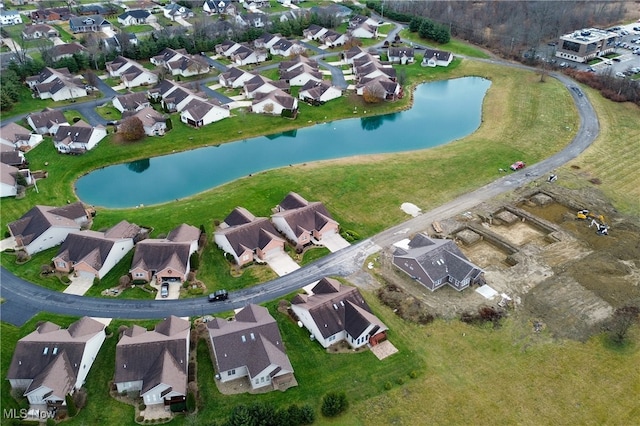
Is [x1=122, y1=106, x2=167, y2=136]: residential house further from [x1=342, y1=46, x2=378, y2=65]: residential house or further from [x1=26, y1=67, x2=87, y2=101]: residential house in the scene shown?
[x1=342, y1=46, x2=378, y2=65]: residential house

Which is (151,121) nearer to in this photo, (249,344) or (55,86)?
(55,86)

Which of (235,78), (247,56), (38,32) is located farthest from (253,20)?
(38,32)

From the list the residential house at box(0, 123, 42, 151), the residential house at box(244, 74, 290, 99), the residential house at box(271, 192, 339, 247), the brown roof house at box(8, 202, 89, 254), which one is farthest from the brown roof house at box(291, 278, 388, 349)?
the residential house at box(244, 74, 290, 99)

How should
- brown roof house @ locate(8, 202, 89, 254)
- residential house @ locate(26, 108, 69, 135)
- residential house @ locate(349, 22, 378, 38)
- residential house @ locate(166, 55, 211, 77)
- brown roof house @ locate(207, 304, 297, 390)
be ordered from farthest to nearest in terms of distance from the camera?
1. residential house @ locate(349, 22, 378, 38)
2. residential house @ locate(166, 55, 211, 77)
3. residential house @ locate(26, 108, 69, 135)
4. brown roof house @ locate(8, 202, 89, 254)
5. brown roof house @ locate(207, 304, 297, 390)

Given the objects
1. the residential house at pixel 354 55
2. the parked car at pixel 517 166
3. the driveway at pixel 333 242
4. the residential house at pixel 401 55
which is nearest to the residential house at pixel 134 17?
the residential house at pixel 354 55

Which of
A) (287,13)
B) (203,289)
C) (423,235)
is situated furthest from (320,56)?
(203,289)

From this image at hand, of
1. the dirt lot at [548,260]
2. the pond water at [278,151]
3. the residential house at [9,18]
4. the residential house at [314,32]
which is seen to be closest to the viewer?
the dirt lot at [548,260]

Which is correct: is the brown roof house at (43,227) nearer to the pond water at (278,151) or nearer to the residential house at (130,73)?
the pond water at (278,151)
